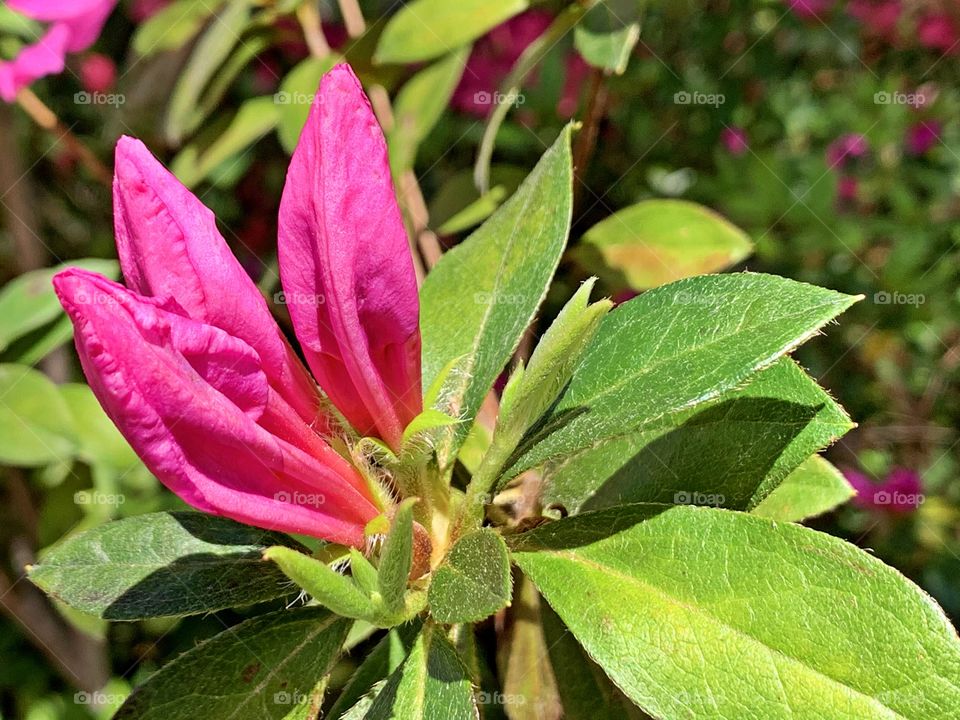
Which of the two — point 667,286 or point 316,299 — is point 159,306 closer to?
point 316,299

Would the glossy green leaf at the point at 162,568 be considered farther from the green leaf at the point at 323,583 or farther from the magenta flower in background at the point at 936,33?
the magenta flower in background at the point at 936,33

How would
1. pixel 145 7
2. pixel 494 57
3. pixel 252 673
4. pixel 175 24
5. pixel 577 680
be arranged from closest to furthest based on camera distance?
1. pixel 252 673
2. pixel 577 680
3. pixel 175 24
4. pixel 145 7
5. pixel 494 57

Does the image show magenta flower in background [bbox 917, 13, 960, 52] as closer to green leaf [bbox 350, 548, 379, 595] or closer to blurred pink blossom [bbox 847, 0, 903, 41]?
blurred pink blossom [bbox 847, 0, 903, 41]

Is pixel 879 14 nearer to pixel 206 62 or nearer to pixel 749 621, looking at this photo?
pixel 206 62

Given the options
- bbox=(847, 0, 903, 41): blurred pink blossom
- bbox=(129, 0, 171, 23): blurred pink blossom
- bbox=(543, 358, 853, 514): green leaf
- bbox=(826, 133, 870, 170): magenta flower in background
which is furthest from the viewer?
bbox=(826, 133, 870, 170): magenta flower in background

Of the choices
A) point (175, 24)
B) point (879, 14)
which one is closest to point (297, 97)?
point (175, 24)

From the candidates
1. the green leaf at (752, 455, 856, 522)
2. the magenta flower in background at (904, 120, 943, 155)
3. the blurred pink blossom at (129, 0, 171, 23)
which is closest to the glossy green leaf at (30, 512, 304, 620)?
the green leaf at (752, 455, 856, 522)
